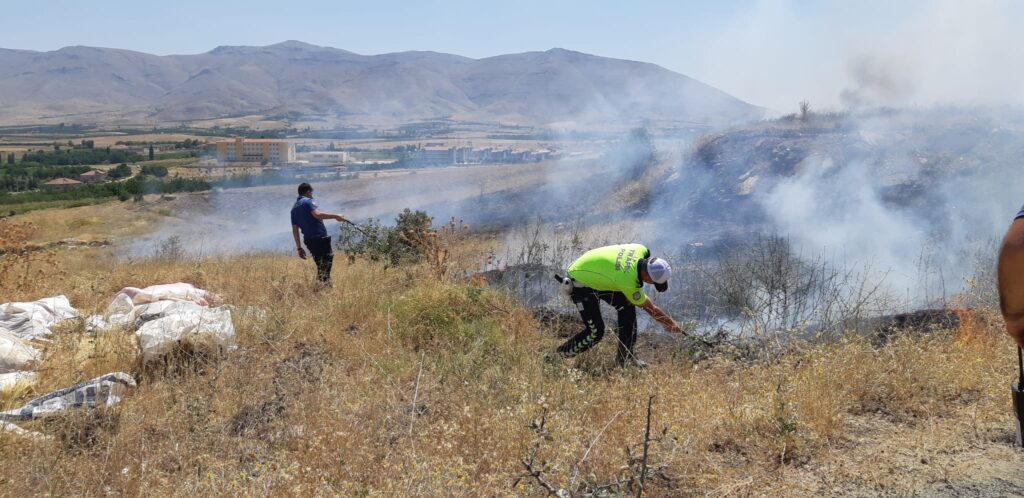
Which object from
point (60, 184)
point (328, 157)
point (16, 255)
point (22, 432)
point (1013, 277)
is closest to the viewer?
point (1013, 277)

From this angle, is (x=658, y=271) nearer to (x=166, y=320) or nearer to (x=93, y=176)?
(x=166, y=320)

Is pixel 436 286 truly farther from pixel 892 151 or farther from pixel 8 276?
pixel 892 151

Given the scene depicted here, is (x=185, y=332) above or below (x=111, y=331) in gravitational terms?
above

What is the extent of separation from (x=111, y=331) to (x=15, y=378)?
0.96 m

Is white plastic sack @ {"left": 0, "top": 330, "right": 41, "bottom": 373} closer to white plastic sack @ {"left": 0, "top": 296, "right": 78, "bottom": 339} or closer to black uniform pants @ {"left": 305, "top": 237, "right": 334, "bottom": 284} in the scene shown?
white plastic sack @ {"left": 0, "top": 296, "right": 78, "bottom": 339}

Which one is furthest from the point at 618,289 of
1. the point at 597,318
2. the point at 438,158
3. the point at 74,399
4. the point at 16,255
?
the point at 438,158

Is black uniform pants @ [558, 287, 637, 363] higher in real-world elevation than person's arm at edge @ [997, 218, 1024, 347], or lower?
lower

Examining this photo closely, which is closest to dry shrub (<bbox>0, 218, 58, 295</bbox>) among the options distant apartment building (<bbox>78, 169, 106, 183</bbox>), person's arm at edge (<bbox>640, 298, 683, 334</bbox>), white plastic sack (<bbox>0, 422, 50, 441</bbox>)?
white plastic sack (<bbox>0, 422, 50, 441</bbox>)

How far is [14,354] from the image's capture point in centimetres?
462

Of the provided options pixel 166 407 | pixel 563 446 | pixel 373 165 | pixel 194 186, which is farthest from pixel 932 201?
pixel 373 165

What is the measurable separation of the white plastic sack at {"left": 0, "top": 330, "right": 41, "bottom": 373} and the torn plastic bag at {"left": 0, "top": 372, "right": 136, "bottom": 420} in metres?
0.76

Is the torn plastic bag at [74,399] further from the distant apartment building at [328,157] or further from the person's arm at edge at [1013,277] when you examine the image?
the distant apartment building at [328,157]

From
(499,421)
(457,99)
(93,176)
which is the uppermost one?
(457,99)

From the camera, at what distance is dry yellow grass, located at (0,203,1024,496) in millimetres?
3146
